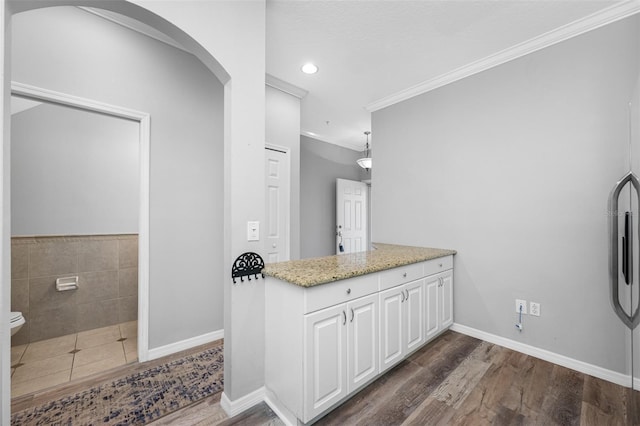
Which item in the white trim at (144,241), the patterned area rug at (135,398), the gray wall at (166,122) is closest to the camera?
the patterned area rug at (135,398)

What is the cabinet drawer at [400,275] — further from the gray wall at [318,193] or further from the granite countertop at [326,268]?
the gray wall at [318,193]

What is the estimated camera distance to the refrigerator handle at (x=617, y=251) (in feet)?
5.55

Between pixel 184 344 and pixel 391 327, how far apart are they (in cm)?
185

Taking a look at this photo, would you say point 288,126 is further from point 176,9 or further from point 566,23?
point 566,23

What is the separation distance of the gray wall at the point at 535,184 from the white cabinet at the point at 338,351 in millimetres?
1463

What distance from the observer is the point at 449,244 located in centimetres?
288

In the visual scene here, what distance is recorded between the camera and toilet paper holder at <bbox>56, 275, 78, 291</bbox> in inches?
109

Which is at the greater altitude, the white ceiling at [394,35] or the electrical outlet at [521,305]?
the white ceiling at [394,35]

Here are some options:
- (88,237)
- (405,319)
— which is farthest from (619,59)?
(88,237)

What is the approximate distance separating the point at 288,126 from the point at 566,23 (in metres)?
2.66

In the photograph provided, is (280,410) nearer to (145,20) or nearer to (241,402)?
(241,402)

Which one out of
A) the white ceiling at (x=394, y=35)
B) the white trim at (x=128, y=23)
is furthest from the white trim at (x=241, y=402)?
the white ceiling at (x=394, y=35)

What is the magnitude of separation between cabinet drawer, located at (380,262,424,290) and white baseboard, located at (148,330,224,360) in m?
1.78

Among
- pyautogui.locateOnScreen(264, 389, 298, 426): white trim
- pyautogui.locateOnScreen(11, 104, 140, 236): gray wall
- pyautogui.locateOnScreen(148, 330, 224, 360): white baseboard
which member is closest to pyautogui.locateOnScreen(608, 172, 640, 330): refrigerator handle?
pyautogui.locateOnScreen(264, 389, 298, 426): white trim
